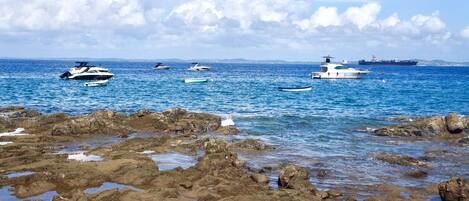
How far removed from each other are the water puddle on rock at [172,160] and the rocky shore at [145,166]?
0.87 ft

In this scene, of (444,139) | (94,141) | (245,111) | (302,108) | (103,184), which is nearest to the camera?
(103,184)

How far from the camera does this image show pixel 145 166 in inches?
827

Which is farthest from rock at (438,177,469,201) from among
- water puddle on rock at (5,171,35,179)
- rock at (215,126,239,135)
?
rock at (215,126,239,135)

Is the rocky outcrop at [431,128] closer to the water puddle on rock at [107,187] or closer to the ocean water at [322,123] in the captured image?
the ocean water at [322,123]

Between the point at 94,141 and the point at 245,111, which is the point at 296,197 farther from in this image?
the point at 245,111

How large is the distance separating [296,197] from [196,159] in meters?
8.72

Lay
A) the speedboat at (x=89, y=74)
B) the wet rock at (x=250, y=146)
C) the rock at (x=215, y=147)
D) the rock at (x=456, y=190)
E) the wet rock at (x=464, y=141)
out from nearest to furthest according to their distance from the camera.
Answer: the rock at (x=456, y=190) < the rock at (x=215, y=147) < the wet rock at (x=250, y=146) < the wet rock at (x=464, y=141) < the speedboat at (x=89, y=74)

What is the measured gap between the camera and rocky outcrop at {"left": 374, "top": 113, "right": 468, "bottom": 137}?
35.9 m

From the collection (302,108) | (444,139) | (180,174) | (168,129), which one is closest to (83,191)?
(180,174)

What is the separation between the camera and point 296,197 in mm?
17062

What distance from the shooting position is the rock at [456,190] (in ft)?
Result: 56.2

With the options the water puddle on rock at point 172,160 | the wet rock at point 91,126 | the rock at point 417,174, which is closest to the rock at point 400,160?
the rock at point 417,174

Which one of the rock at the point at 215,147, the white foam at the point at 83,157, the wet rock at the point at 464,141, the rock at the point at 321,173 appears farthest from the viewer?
the wet rock at the point at 464,141

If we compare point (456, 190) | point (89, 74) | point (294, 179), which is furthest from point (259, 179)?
point (89, 74)
